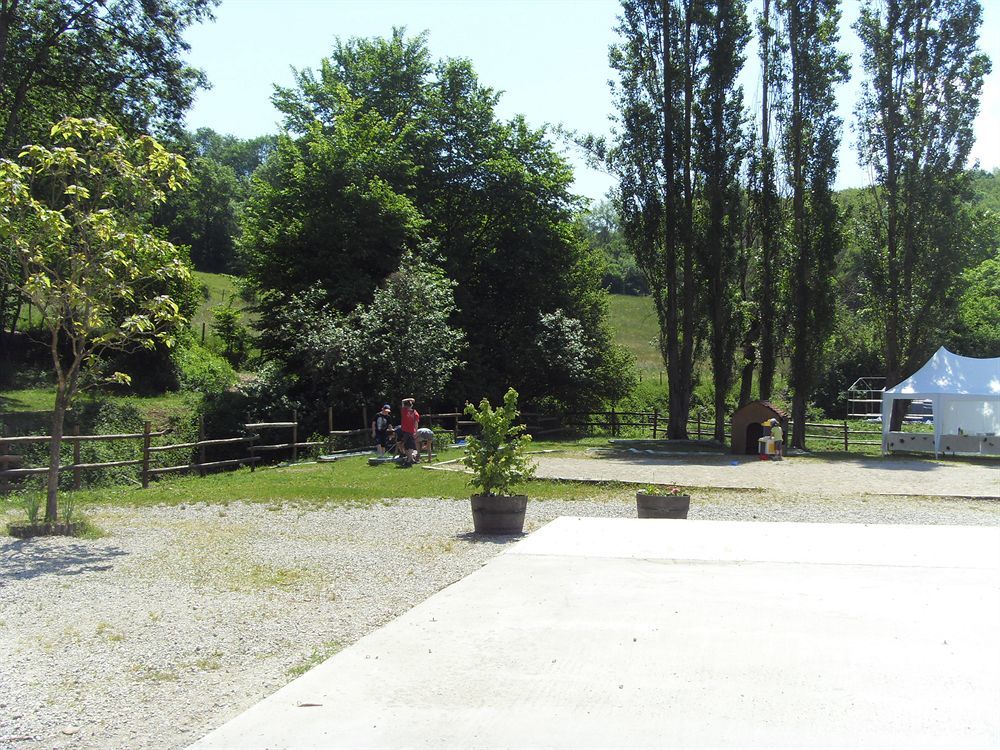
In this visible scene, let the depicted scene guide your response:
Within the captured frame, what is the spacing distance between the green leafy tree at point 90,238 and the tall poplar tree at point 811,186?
906 inches

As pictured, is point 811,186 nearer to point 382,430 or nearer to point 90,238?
point 382,430

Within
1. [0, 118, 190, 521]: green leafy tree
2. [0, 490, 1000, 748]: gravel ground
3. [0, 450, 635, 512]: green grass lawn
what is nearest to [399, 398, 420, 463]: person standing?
[0, 450, 635, 512]: green grass lawn

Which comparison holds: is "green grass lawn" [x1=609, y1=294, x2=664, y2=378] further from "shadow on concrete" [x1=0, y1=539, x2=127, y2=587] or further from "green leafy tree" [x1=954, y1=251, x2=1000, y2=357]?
"shadow on concrete" [x1=0, y1=539, x2=127, y2=587]

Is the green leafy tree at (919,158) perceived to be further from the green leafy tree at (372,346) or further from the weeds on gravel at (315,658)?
the weeds on gravel at (315,658)

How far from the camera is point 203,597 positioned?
7.43 metres

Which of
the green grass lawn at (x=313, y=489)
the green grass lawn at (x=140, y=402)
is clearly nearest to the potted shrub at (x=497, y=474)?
the green grass lawn at (x=313, y=489)

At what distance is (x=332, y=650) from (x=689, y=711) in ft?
8.13

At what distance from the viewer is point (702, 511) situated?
514 inches

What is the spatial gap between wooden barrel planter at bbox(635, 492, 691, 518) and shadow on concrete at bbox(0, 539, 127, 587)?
6.17 meters

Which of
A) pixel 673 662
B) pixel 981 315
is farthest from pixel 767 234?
pixel 981 315

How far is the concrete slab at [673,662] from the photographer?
4148 mm

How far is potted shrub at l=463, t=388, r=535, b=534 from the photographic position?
418 inches

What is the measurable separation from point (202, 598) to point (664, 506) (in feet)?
20.0

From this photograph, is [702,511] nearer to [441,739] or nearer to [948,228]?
[441,739]
